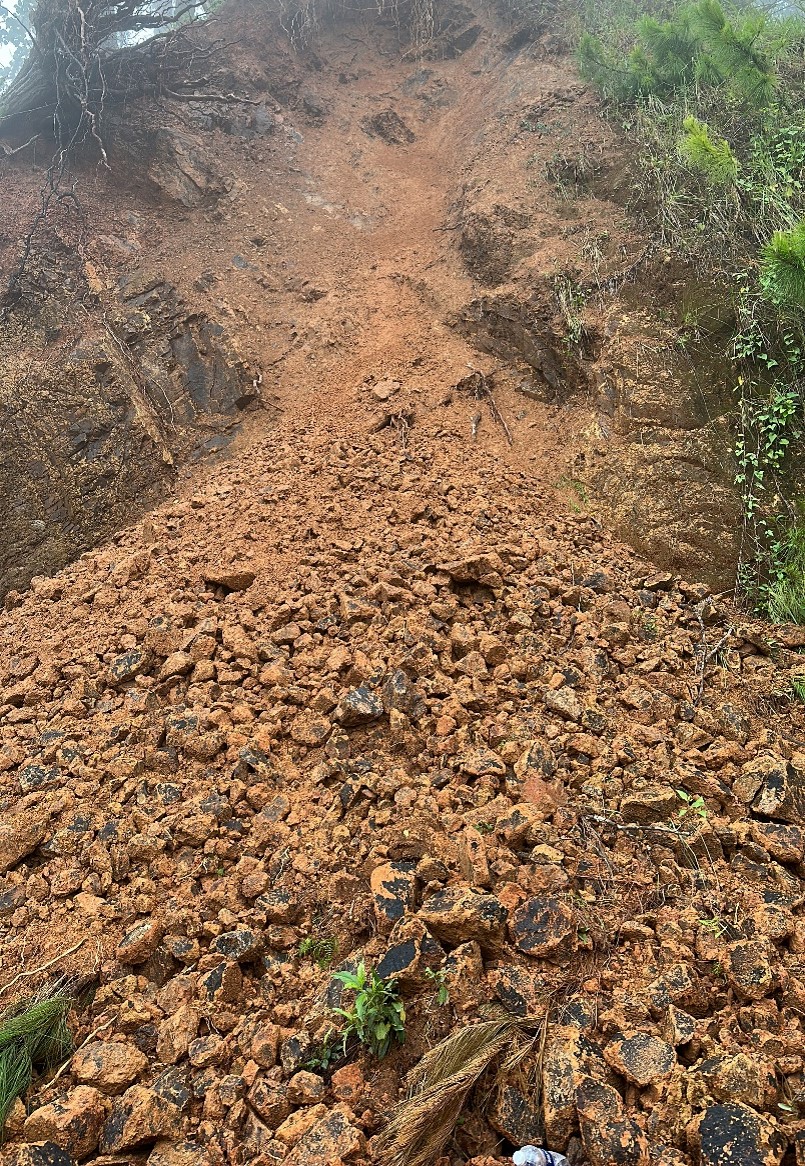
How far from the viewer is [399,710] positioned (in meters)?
2.76

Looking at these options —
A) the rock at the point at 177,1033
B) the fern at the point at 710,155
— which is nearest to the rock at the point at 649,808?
the rock at the point at 177,1033

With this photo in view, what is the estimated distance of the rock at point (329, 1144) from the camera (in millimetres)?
1510

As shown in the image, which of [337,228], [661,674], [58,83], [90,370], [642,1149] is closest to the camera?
[642,1149]

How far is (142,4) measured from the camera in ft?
22.4

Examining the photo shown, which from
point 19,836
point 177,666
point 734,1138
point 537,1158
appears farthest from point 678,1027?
point 177,666

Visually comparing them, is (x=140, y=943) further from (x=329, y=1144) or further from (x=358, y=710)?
(x=358, y=710)

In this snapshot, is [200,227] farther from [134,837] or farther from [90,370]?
[134,837]

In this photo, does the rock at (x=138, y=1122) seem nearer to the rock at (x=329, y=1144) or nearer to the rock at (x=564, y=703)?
the rock at (x=329, y=1144)

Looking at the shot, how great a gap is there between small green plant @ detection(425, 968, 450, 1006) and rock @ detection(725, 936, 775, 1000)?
76cm

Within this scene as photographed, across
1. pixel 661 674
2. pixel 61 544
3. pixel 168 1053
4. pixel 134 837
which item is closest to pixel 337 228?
pixel 61 544

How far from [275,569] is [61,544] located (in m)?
1.85

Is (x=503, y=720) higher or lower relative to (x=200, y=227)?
lower

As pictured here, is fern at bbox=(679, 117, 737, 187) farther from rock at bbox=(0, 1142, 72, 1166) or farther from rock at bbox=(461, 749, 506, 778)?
rock at bbox=(0, 1142, 72, 1166)

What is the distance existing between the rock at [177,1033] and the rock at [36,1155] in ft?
0.95
